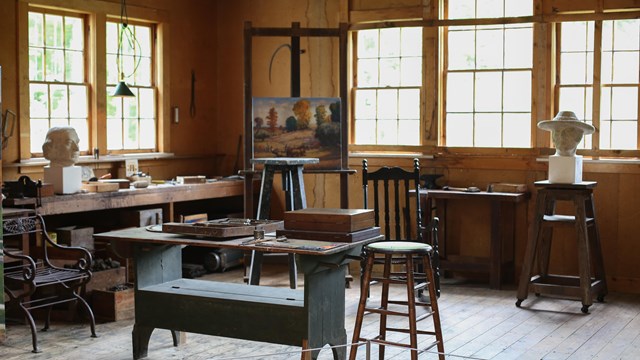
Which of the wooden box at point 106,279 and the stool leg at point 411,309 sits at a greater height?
the stool leg at point 411,309

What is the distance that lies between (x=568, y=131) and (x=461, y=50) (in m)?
1.61

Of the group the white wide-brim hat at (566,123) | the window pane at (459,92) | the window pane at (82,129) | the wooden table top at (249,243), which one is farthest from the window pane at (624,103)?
the window pane at (82,129)

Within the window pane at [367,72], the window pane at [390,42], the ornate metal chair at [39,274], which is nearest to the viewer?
the ornate metal chair at [39,274]

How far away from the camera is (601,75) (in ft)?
25.6

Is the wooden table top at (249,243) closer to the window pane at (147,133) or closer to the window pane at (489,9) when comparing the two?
the window pane at (147,133)

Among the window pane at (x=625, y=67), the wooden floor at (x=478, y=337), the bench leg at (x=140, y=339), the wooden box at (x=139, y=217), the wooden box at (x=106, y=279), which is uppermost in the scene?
the window pane at (x=625, y=67)

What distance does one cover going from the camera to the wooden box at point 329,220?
16.3 feet

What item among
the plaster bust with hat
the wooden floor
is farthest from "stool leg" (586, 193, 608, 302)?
the plaster bust with hat

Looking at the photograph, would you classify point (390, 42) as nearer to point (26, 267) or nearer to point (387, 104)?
point (387, 104)

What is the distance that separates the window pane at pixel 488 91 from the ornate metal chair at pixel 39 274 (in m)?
3.94

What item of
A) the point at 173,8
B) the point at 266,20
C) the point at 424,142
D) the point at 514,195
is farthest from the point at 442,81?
the point at 173,8

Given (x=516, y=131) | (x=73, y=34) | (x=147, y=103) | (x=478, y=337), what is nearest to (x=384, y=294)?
(x=478, y=337)

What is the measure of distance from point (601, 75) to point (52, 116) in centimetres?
492

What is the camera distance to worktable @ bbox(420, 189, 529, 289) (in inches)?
309
